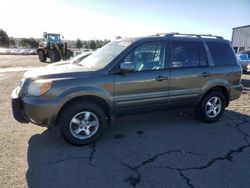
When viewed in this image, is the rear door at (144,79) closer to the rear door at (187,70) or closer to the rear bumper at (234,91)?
the rear door at (187,70)

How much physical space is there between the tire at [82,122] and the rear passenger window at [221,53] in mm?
2835

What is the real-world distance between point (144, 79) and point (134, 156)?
1409 mm

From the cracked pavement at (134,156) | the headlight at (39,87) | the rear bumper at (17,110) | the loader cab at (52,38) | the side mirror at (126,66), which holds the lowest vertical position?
the cracked pavement at (134,156)

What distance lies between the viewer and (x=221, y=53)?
220 inches

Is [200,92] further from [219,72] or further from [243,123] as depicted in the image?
[243,123]

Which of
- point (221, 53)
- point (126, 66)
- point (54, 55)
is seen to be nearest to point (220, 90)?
point (221, 53)

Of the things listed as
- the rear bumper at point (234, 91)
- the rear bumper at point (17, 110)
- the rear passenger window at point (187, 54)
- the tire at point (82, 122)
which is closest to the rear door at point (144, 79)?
the rear passenger window at point (187, 54)

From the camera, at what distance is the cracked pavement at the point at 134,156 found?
10.8 ft

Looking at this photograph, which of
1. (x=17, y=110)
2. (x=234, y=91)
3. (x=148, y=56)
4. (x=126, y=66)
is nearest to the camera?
(x=17, y=110)

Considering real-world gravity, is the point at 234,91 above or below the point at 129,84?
below

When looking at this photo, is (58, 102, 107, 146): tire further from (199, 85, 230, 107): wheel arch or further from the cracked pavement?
(199, 85, 230, 107): wheel arch

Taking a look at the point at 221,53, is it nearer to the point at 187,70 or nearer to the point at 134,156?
the point at 187,70

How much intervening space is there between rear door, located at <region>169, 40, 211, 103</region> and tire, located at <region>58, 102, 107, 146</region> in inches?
61.7

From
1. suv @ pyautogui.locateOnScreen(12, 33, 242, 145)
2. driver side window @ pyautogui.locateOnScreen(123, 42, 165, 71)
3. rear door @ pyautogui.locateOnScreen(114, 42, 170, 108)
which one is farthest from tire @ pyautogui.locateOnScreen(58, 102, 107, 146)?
driver side window @ pyautogui.locateOnScreen(123, 42, 165, 71)
